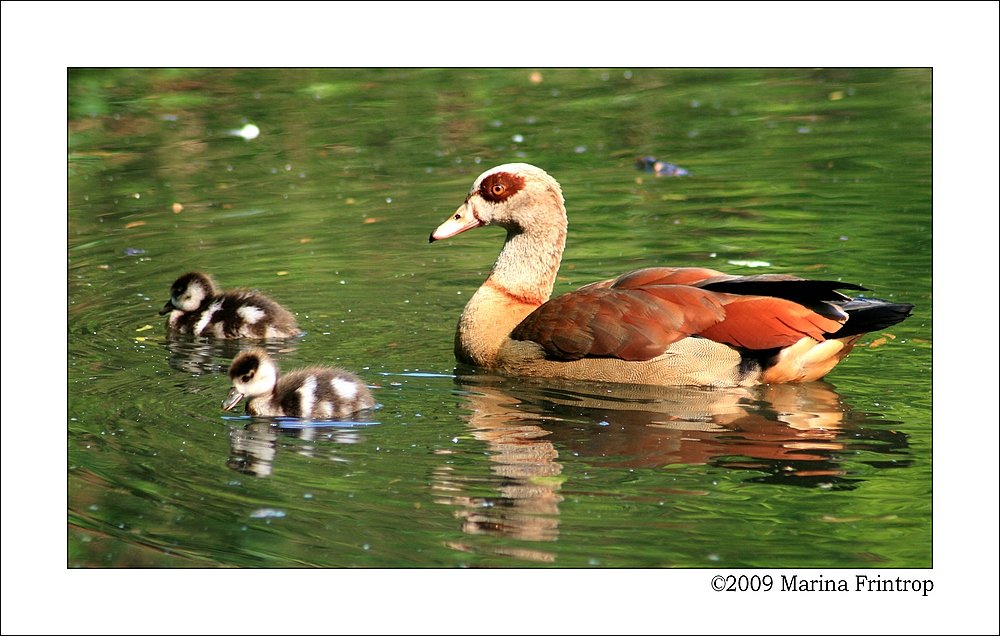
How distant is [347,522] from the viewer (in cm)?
672

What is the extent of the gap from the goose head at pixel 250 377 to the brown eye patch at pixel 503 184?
2.12m

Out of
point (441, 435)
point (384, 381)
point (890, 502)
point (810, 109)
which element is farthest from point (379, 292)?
point (810, 109)

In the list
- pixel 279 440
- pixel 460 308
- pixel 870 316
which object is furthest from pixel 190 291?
pixel 870 316

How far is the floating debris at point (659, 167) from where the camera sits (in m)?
13.4

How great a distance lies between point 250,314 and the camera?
998 cm

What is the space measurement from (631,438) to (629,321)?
3.57ft

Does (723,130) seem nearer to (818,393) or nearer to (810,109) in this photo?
(810,109)

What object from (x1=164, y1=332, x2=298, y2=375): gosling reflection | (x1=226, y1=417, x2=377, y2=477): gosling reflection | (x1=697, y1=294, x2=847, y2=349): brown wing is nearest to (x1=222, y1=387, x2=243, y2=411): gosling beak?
(x1=226, y1=417, x2=377, y2=477): gosling reflection

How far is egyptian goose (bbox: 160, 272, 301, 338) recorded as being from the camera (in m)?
9.95

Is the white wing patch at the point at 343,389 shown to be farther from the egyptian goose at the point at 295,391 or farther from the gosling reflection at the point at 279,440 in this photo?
the gosling reflection at the point at 279,440

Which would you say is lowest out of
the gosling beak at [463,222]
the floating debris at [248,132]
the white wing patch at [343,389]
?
the white wing patch at [343,389]

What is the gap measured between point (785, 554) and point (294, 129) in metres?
9.22

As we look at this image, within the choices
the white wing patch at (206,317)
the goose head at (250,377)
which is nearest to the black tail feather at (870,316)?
the goose head at (250,377)

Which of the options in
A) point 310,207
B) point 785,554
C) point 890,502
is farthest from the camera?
point 310,207
